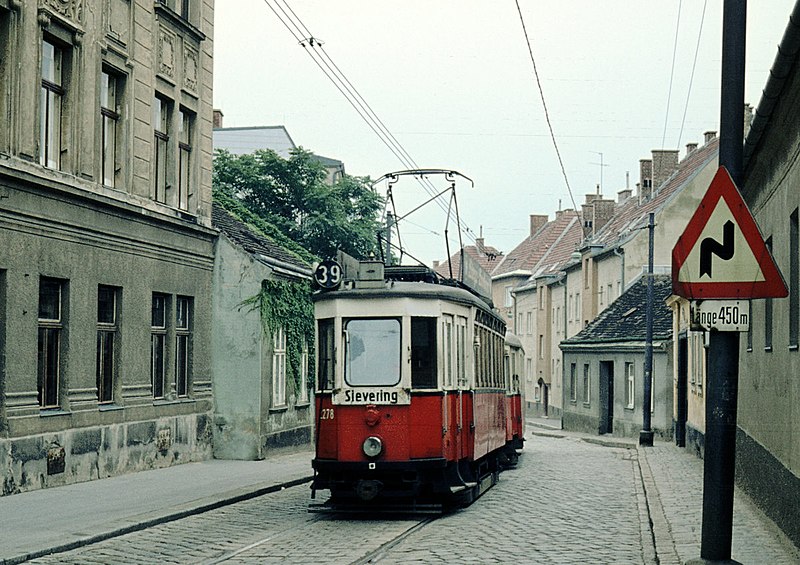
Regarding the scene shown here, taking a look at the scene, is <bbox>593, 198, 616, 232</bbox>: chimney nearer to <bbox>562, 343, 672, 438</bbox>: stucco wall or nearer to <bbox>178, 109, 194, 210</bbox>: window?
<bbox>562, 343, 672, 438</bbox>: stucco wall

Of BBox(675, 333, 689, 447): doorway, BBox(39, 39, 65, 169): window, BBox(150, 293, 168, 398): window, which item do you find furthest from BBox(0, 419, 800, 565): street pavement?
BBox(675, 333, 689, 447): doorway

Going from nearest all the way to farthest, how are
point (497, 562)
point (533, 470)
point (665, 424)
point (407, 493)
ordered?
point (497, 562) → point (407, 493) → point (533, 470) → point (665, 424)

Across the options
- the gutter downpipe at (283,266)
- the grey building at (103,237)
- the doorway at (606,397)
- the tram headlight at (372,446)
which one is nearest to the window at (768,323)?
the tram headlight at (372,446)

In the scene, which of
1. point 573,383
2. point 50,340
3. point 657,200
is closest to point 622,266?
point 657,200

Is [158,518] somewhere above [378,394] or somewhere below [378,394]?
below

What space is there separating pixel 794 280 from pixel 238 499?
27.4 feet

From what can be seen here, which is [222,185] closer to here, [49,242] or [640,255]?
[640,255]

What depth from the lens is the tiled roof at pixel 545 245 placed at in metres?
84.6

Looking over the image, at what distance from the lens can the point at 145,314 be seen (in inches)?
861

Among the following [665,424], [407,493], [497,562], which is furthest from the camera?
[665,424]

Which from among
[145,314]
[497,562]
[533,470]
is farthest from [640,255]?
[497,562]

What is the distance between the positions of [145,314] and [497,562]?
12.2 metres

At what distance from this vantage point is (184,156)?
2469cm

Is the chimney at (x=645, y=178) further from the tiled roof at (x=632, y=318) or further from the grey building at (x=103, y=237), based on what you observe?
the grey building at (x=103, y=237)
